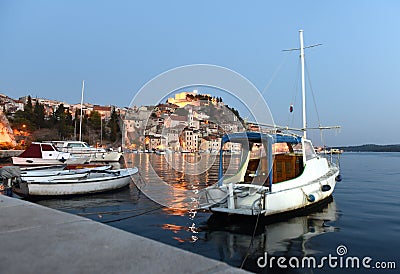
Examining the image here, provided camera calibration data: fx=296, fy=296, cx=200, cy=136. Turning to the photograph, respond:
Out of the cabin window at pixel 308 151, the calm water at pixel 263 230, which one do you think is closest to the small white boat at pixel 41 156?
the calm water at pixel 263 230

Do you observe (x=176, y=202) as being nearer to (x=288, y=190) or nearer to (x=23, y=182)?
(x=288, y=190)

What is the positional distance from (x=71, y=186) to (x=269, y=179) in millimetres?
9539

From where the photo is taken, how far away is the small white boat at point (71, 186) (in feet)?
43.0

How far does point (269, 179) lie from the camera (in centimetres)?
916

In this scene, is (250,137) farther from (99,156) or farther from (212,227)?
(99,156)

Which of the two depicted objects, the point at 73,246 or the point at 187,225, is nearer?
the point at 73,246

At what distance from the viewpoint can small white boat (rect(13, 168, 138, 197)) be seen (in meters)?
13.1

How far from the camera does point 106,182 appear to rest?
15305 millimetres

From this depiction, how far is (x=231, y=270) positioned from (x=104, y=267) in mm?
813

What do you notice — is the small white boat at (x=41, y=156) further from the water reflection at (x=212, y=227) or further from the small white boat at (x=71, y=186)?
the water reflection at (x=212, y=227)

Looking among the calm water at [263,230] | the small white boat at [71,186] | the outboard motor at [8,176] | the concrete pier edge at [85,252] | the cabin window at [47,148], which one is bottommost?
the calm water at [263,230]

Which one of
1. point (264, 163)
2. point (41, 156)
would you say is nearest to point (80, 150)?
point (41, 156)

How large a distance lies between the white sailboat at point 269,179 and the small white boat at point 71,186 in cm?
664

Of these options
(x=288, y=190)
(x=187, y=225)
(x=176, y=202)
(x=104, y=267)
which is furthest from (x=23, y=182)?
(x=104, y=267)
